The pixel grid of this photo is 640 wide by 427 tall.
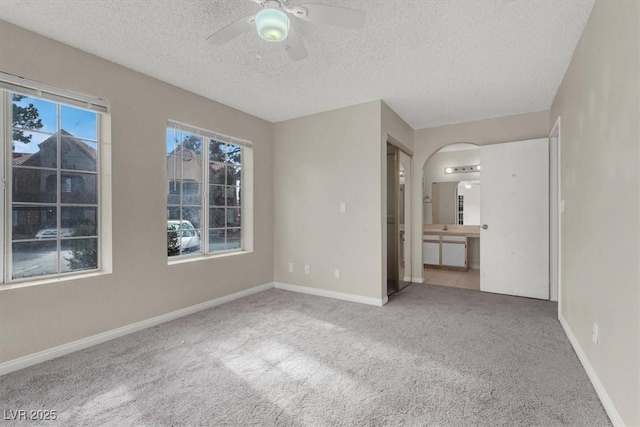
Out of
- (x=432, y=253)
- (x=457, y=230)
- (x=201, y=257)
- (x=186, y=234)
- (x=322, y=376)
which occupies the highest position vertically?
(x=186, y=234)

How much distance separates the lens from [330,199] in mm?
4078

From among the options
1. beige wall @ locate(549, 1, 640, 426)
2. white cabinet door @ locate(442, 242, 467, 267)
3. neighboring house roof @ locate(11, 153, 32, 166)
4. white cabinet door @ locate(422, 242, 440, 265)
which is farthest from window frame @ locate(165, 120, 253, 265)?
white cabinet door @ locate(442, 242, 467, 267)

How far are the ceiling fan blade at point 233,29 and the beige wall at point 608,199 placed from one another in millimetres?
1947

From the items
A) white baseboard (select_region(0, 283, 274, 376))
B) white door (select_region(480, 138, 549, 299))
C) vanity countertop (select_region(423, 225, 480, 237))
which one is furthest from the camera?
vanity countertop (select_region(423, 225, 480, 237))

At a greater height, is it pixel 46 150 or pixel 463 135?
pixel 463 135

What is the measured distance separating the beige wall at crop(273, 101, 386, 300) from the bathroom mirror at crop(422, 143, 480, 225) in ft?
9.31

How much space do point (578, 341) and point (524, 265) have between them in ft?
6.11

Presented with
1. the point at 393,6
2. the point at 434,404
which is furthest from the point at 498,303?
the point at 393,6

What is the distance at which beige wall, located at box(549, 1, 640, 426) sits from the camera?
4.59 ft

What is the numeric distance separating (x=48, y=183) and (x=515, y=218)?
5254 mm

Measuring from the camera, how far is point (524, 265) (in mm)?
4051

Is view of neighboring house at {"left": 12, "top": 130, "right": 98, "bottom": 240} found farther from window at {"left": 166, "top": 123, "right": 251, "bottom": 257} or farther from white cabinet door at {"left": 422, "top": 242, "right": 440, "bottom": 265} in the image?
white cabinet door at {"left": 422, "top": 242, "right": 440, "bottom": 265}

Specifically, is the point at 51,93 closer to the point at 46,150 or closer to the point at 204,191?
the point at 46,150

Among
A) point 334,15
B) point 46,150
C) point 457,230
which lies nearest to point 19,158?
point 46,150
